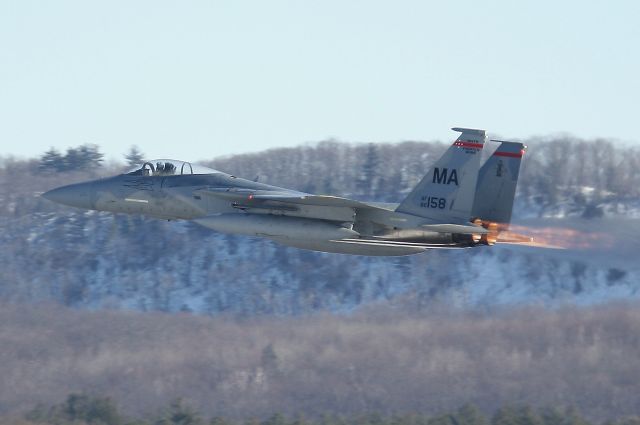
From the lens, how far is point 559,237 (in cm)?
2820

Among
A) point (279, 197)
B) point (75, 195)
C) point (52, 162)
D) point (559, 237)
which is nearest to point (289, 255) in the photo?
point (52, 162)

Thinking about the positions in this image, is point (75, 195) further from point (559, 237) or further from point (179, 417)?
point (179, 417)

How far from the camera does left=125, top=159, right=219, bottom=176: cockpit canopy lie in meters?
25.5

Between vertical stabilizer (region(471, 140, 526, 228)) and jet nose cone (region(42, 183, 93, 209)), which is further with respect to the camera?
jet nose cone (region(42, 183, 93, 209))

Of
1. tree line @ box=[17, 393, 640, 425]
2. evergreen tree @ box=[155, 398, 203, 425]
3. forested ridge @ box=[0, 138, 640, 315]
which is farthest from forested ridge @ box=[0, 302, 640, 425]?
forested ridge @ box=[0, 138, 640, 315]

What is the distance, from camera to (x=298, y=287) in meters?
53.9

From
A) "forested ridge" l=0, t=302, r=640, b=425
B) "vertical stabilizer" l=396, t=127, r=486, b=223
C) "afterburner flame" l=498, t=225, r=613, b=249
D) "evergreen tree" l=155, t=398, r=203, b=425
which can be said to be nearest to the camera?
"vertical stabilizer" l=396, t=127, r=486, b=223

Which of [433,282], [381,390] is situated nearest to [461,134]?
[381,390]

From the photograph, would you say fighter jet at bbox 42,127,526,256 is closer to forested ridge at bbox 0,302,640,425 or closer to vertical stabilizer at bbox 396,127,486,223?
vertical stabilizer at bbox 396,127,486,223

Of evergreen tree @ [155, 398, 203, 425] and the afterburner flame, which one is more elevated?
the afterburner flame

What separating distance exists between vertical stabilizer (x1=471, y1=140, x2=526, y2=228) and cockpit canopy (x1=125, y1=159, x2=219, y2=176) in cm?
550

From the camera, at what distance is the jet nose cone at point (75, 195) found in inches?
1022

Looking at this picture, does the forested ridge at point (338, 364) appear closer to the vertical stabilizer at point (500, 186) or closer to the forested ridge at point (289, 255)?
the forested ridge at point (289, 255)

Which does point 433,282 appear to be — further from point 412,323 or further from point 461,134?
point 461,134
